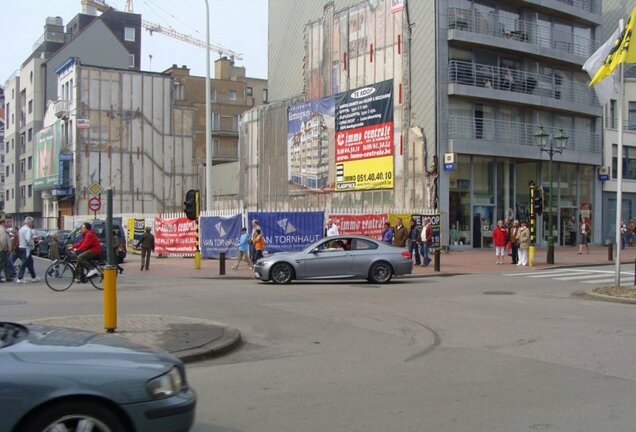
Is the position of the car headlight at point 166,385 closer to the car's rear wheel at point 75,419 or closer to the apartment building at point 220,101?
the car's rear wheel at point 75,419

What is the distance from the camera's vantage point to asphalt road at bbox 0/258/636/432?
570 centimetres

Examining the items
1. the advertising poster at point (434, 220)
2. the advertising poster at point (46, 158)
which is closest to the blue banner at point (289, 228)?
the advertising poster at point (434, 220)

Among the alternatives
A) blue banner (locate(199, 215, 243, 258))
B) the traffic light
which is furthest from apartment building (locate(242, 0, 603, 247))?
the traffic light

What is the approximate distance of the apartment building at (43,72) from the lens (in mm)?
63438

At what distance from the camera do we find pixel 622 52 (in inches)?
581

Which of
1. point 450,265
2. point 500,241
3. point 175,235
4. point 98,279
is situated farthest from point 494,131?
point 98,279

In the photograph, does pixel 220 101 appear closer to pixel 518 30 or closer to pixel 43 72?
pixel 43 72

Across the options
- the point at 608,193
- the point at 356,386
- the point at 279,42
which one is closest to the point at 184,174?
the point at 279,42

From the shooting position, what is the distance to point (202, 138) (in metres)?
58.5

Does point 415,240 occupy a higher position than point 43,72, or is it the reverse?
point 43,72

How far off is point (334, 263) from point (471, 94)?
18608 millimetres

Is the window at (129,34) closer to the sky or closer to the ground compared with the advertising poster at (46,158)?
closer to the sky

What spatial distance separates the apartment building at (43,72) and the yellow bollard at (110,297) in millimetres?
49585

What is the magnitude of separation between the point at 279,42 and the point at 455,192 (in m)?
19.8
